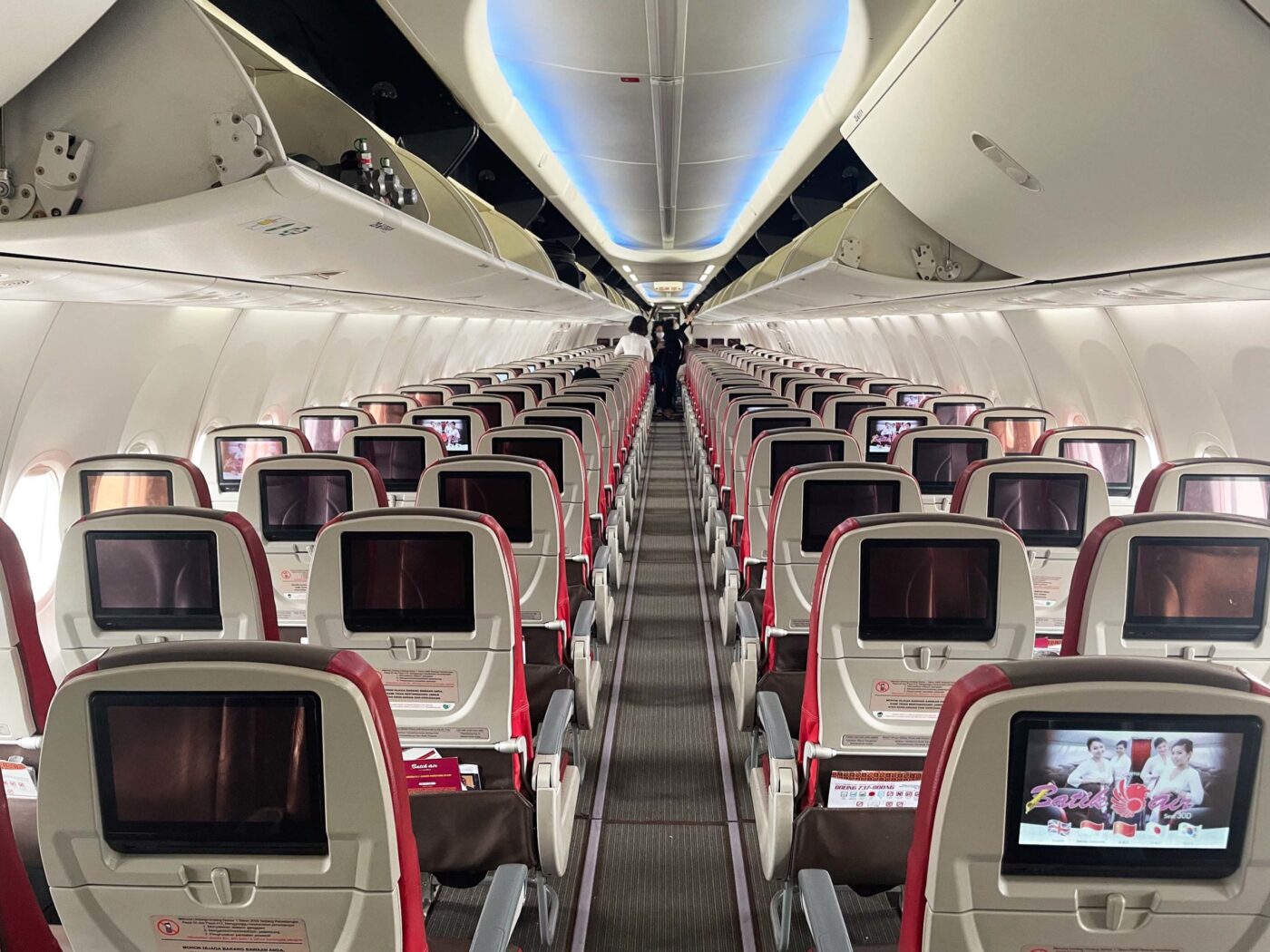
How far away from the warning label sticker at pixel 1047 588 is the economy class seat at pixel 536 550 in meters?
2.25

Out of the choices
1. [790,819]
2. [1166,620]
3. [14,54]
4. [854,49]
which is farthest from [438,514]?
[854,49]

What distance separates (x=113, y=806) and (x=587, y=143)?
9.36 meters

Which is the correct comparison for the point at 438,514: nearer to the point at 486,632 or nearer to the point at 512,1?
the point at 486,632

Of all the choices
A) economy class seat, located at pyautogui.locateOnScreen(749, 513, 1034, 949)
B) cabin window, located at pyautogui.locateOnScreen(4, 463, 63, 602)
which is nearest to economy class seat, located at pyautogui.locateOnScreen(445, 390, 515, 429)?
cabin window, located at pyautogui.locateOnScreen(4, 463, 63, 602)

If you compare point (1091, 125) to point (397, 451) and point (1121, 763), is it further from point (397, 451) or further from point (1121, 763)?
point (397, 451)

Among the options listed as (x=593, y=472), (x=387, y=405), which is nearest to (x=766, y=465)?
(x=593, y=472)

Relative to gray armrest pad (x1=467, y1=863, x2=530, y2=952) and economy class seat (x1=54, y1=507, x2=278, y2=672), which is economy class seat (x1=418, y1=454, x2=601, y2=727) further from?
gray armrest pad (x1=467, y1=863, x2=530, y2=952)

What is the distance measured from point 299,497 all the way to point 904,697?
3.13m

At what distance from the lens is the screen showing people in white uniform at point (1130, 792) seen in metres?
1.68

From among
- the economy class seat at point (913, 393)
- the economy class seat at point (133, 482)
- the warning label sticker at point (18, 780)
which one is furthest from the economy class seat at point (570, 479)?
the economy class seat at point (913, 393)

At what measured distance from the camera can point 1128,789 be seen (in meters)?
1.73

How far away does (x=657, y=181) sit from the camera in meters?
12.6

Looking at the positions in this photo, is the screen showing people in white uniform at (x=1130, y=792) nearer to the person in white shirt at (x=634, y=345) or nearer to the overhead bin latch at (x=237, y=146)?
the overhead bin latch at (x=237, y=146)

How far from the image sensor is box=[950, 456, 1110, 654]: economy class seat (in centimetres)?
464
